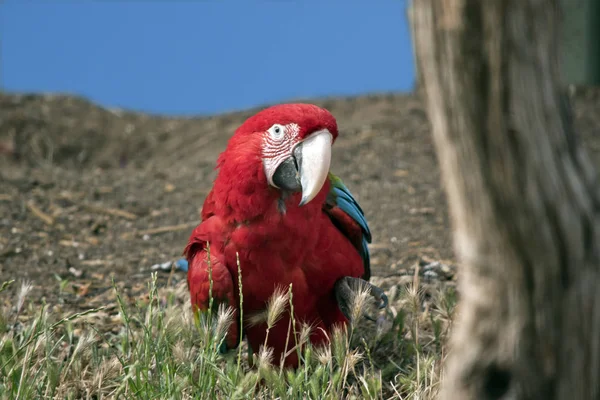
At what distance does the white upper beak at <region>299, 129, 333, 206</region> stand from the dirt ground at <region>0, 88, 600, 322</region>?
1.24 metres

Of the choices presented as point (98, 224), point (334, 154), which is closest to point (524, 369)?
point (98, 224)

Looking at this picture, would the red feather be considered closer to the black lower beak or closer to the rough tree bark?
the black lower beak

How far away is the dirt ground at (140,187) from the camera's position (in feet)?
12.8

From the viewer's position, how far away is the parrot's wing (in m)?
2.84

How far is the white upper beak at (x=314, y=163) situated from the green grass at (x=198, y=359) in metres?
0.37

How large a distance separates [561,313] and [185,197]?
164 inches

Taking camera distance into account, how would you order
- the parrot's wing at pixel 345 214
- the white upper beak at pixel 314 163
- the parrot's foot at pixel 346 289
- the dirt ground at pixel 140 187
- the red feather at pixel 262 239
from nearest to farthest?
the white upper beak at pixel 314 163
the red feather at pixel 262 239
the parrot's foot at pixel 346 289
the parrot's wing at pixel 345 214
the dirt ground at pixel 140 187

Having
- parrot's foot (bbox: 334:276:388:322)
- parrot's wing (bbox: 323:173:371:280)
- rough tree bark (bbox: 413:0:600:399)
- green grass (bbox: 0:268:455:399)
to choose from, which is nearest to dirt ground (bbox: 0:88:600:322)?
green grass (bbox: 0:268:455:399)

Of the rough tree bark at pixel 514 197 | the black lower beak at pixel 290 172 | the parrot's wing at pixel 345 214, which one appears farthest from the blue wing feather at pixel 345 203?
the rough tree bark at pixel 514 197

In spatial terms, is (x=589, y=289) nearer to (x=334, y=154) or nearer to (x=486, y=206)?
(x=486, y=206)

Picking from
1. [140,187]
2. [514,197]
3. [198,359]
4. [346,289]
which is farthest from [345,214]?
[140,187]

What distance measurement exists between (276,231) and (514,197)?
4.32 ft

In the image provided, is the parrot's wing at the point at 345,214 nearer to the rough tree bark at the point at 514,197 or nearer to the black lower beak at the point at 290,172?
the black lower beak at the point at 290,172

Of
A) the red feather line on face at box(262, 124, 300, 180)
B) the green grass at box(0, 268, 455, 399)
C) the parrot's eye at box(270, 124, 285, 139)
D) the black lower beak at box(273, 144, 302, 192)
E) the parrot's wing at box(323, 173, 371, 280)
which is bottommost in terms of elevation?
the green grass at box(0, 268, 455, 399)
